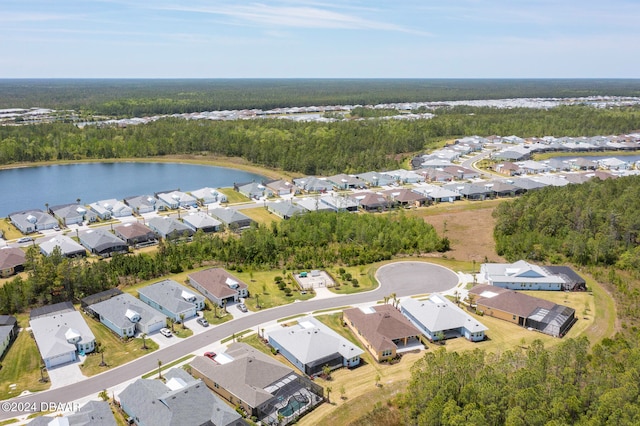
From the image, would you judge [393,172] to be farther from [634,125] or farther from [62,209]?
[634,125]

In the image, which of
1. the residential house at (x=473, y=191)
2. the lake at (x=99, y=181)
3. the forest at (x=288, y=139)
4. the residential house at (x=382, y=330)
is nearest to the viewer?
the residential house at (x=382, y=330)

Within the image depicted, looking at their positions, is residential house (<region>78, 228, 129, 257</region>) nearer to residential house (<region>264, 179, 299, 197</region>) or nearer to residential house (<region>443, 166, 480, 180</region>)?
Answer: residential house (<region>264, 179, 299, 197</region>)

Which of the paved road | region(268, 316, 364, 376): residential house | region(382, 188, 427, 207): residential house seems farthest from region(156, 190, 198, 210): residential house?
region(268, 316, 364, 376): residential house

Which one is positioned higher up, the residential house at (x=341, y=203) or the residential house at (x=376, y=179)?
the residential house at (x=376, y=179)

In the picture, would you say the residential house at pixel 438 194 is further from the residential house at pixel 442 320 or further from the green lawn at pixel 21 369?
the green lawn at pixel 21 369

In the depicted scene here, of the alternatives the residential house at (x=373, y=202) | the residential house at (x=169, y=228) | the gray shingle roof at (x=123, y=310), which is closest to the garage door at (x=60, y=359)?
the gray shingle roof at (x=123, y=310)

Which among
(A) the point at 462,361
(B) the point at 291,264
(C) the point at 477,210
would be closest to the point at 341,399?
(A) the point at 462,361
